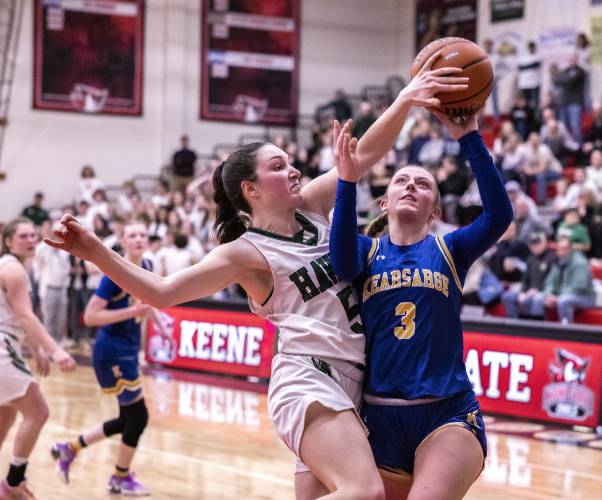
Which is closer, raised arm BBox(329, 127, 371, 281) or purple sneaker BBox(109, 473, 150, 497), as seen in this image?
raised arm BBox(329, 127, 371, 281)

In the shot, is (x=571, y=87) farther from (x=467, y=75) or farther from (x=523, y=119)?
(x=467, y=75)

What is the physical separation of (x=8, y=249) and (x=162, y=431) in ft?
9.82

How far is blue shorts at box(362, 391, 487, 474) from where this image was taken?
3.53 metres

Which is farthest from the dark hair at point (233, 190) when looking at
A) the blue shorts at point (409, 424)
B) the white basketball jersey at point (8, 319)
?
the white basketball jersey at point (8, 319)

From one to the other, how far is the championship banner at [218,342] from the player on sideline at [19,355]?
4878 mm

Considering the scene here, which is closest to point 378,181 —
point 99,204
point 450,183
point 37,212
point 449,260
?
point 450,183

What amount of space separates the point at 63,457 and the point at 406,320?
388cm

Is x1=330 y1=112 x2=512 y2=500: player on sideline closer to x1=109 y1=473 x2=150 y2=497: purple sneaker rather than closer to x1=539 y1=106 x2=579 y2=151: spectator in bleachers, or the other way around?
x1=109 y1=473 x2=150 y2=497: purple sneaker

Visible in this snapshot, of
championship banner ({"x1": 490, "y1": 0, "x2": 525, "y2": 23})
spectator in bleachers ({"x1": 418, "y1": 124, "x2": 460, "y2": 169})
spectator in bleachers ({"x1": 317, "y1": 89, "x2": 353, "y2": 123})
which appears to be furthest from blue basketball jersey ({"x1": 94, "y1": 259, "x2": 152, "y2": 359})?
championship banner ({"x1": 490, "y1": 0, "x2": 525, "y2": 23})

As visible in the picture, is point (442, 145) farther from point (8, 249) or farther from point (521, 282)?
point (8, 249)

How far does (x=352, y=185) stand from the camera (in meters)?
3.52

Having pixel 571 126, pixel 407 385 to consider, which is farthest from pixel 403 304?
pixel 571 126

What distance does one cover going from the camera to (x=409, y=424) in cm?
354

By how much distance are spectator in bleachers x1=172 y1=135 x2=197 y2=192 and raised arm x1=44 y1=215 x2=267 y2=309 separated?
16.3 meters
